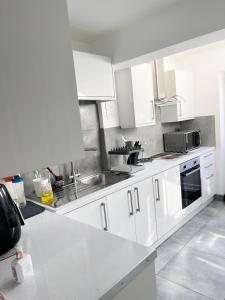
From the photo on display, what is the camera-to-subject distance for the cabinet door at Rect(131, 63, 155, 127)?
2.65 meters

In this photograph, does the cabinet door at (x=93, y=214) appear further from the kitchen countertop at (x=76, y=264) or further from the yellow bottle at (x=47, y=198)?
the kitchen countertop at (x=76, y=264)

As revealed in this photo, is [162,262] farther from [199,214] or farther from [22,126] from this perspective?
[22,126]

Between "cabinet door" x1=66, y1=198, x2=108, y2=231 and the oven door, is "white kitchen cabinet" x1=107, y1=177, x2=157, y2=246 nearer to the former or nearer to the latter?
"cabinet door" x1=66, y1=198, x2=108, y2=231

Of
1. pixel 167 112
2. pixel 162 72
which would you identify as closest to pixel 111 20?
pixel 162 72

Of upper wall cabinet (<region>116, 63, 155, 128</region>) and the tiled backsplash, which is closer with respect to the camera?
the tiled backsplash

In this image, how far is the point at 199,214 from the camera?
3.21 m

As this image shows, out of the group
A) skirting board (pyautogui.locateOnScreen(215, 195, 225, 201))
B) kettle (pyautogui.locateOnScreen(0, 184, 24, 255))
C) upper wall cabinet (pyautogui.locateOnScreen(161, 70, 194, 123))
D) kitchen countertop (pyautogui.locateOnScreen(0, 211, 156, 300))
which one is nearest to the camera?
kitchen countertop (pyautogui.locateOnScreen(0, 211, 156, 300))

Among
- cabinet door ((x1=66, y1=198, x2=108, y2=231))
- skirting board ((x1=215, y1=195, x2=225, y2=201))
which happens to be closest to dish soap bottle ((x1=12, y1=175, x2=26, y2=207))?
cabinet door ((x1=66, y1=198, x2=108, y2=231))

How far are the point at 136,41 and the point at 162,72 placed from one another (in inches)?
44.9

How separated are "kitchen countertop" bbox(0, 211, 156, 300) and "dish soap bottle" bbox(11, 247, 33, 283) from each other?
0.07ft

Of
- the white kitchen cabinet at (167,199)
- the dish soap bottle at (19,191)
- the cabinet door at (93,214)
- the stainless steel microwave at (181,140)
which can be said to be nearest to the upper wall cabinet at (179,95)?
the stainless steel microwave at (181,140)

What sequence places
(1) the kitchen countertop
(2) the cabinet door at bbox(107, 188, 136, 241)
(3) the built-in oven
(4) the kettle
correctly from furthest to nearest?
(3) the built-in oven
(2) the cabinet door at bbox(107, 188, 136, 241)
(4) the kettle
(1) the kitchen countertop

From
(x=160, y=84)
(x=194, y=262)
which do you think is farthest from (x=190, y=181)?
(x=160, y=84)

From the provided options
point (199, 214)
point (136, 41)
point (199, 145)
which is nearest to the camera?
point (136, 41)
